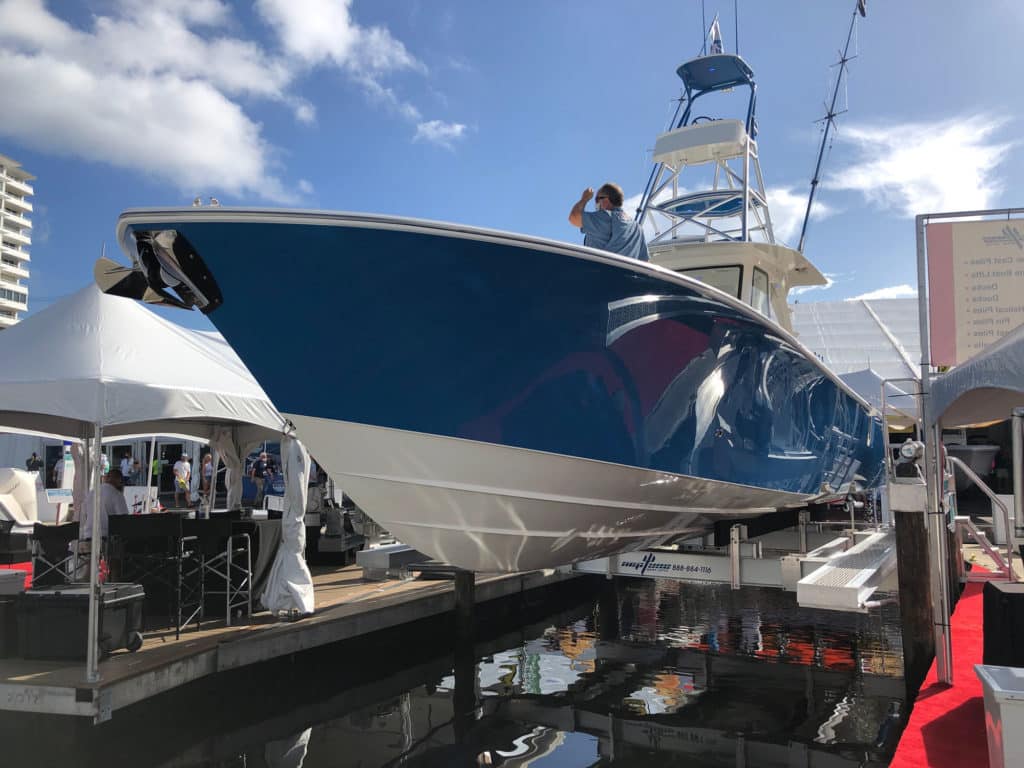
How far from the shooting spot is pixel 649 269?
3.43 metres

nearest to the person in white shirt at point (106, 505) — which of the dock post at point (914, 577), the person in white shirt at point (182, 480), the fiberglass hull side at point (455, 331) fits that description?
the fiberglass hull side at point (455, 331)

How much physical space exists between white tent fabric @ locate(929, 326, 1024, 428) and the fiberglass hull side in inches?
43.7

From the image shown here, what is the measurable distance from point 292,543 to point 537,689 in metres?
1.96

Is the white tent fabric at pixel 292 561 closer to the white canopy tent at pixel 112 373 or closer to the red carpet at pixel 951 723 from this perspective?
the white canopy tent at pixel 112 373

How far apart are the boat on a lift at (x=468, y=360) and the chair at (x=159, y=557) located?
2103 millimetres

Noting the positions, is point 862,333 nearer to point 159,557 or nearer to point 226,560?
point 226,560

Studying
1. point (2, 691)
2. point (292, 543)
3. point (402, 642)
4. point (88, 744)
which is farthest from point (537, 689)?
point (2, 691)

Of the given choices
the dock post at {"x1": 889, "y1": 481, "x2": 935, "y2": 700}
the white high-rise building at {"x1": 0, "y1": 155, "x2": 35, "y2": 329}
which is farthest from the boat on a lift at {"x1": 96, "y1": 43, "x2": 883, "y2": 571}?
the white high-rise building at {"x1": 0, "y1": 155, "x2": 35, "y2": 329}

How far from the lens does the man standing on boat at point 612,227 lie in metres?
4.05

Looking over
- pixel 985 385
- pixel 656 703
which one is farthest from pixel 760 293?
pixel 985 385

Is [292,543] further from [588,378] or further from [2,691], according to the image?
[588,378]

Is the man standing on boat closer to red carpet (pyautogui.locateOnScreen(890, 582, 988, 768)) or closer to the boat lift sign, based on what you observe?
the boat lift sign

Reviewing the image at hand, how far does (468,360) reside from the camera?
10.9 ft

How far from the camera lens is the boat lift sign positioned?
3.46 meters
